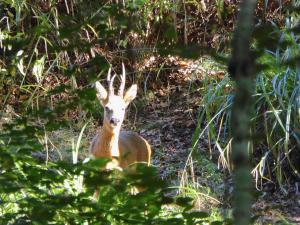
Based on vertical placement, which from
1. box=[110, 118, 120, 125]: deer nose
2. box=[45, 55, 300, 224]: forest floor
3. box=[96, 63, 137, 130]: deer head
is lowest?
box=[45, 55, 300, 224]: forest floor

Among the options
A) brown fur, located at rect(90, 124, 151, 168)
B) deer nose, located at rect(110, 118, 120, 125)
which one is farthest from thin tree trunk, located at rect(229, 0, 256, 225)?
deer nose, located at rect(110, 118, 120, 125)

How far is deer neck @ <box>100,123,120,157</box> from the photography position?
31.1 ft

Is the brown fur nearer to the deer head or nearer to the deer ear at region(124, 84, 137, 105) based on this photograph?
the deer head

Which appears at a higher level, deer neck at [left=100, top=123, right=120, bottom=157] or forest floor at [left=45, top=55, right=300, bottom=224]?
deer neck at [left=100, top=123, right=120, bottom=157]

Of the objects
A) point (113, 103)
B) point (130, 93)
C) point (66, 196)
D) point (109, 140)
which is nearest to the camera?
point (66, 196)

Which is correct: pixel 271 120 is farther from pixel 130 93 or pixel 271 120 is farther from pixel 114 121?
pixel 130 93

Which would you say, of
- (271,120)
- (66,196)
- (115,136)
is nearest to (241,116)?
(66,196)

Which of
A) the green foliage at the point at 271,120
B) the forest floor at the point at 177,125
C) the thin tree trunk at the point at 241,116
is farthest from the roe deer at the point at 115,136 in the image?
the thin tree trunk at the point at 241,116

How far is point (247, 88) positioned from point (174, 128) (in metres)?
11.0

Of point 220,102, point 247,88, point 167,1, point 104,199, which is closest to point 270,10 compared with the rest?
point 167,1

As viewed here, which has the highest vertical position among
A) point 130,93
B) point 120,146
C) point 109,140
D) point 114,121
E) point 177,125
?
point 130,93

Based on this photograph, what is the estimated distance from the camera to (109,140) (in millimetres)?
9656

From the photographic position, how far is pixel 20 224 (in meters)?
2.42

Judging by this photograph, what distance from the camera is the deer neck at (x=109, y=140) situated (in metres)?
9.49
